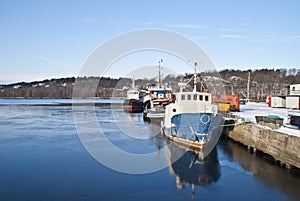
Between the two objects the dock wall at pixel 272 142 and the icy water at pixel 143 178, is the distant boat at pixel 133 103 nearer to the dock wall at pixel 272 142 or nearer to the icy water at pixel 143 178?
the dock wall at pixel 272 142

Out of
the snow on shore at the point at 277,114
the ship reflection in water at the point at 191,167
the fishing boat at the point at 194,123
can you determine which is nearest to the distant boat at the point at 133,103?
the snow on shore at the point at 277,114

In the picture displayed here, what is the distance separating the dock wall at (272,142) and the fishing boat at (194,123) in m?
2.03

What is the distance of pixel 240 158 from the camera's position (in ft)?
53.2

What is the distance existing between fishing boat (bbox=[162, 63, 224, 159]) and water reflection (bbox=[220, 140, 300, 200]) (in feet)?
5.47

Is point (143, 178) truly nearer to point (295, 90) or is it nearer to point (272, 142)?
point (272, 142)

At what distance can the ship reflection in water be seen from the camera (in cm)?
1234

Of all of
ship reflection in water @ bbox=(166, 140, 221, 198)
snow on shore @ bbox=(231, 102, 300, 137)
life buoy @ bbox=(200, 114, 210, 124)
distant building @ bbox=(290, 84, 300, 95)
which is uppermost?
distant building @ bbox=(290, 84, 300, 95)

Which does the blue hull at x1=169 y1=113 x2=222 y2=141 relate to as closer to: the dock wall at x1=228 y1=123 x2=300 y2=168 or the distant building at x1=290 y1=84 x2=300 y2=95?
the dock wall at x1=228 y1=123 x2=300 y2=168

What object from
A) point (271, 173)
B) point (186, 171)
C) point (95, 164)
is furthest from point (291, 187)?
point (95, 164)

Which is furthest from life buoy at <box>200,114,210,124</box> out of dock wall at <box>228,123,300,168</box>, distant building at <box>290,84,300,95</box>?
distant building at <box>290,84,300,95</box>

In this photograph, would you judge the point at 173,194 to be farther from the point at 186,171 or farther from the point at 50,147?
the point at 50,147

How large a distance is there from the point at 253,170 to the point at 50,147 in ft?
41.3

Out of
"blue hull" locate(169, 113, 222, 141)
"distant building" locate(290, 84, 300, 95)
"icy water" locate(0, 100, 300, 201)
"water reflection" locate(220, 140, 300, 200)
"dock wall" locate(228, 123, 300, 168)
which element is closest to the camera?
"icy water" locate(0, 100, 300, 201)

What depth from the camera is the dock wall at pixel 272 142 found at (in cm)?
1282
